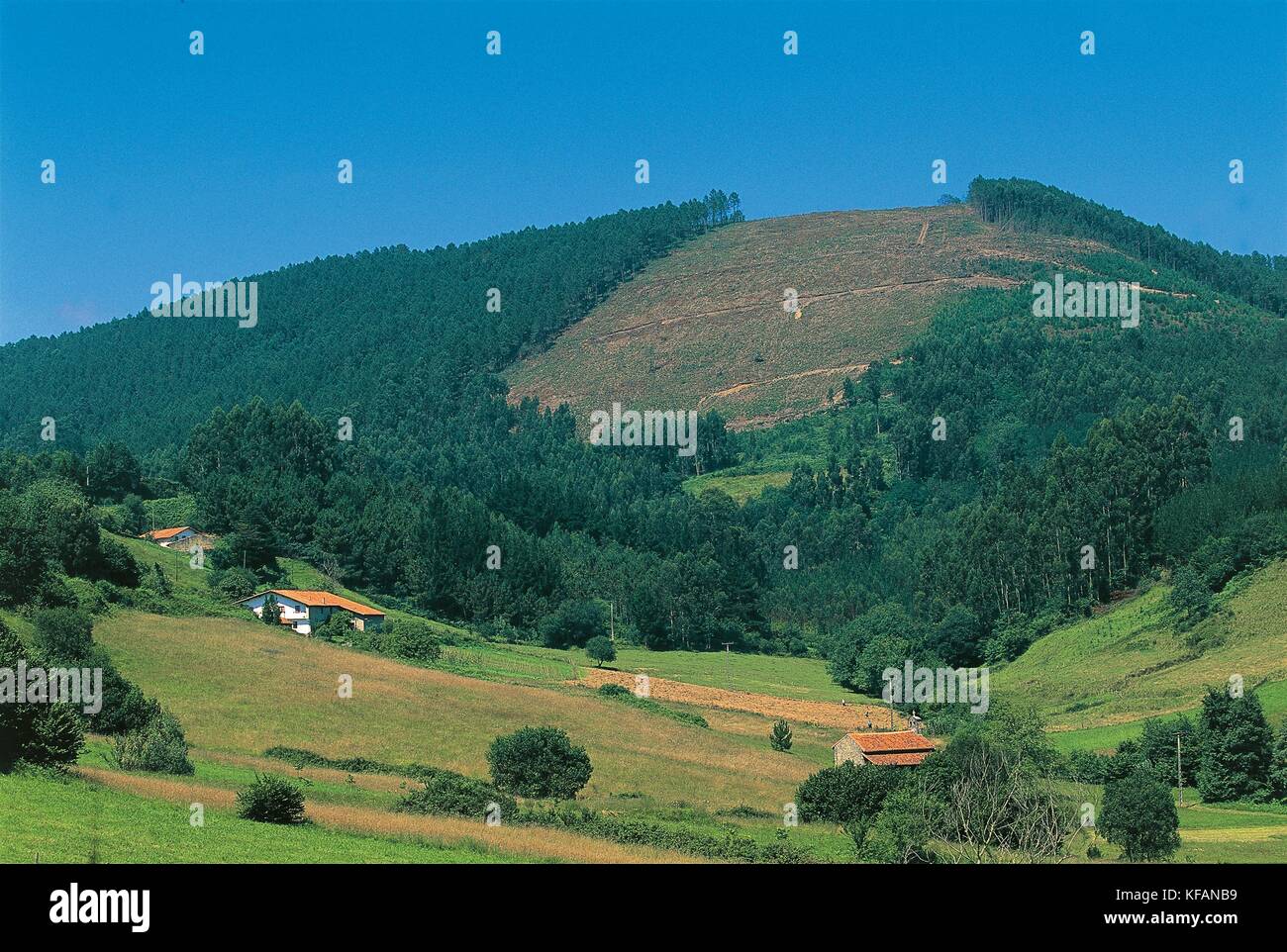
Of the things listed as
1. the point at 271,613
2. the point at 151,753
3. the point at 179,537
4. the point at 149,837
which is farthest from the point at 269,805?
the point at 179,537

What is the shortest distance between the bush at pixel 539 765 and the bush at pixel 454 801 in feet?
19.6

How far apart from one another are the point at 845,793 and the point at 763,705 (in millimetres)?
43888

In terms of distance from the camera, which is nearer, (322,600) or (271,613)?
(271,613)

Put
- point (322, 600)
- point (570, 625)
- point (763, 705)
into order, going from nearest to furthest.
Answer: point (763, 705)
point (322, 600)
point (570, 625)

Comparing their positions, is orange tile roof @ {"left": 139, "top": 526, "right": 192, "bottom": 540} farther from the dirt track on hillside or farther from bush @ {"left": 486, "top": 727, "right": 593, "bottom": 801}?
the dirt track on hillside

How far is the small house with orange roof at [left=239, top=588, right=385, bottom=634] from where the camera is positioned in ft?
339

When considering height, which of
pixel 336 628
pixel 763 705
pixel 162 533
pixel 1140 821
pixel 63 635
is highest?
pixel 162 533

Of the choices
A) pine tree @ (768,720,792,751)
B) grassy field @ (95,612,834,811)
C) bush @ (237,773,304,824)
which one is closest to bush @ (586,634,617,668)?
grassy field @ (95,612,834,811)

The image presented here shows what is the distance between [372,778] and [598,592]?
3707 inches

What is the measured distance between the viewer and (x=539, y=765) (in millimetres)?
56438

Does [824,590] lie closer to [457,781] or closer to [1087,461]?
[1087,461]

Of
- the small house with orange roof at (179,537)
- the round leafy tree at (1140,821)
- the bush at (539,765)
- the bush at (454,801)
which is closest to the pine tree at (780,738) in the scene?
the bush at (539,765)

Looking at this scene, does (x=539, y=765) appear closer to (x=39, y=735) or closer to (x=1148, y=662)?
(x=39, y=735)
